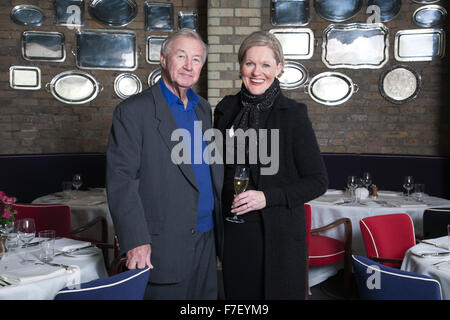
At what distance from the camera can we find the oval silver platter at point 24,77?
452 centimetres

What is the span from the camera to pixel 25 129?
461 centimetres

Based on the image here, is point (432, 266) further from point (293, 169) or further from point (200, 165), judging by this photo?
point (200, 165)

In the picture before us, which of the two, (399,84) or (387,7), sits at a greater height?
(387,7)

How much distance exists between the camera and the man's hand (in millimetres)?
1471

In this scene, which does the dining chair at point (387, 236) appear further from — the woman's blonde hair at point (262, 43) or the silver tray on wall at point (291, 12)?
the silver tray on wall at point (291, 12)

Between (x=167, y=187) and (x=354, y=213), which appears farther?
(x=354, y=213)

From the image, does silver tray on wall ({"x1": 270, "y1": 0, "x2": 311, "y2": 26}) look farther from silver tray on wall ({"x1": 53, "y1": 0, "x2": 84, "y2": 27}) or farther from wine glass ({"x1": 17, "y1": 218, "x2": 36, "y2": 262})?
wine glass ({"x1": 17, "y1": 218, "x2": 36, "y2": 262})

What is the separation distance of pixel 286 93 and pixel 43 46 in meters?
2.81

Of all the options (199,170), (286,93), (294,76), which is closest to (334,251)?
(199,170)

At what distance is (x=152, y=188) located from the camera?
153 cm

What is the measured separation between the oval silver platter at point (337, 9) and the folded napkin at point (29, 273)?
13.3ft

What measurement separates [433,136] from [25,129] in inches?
184

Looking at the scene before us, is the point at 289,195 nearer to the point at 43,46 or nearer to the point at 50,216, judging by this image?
the point at 50,216

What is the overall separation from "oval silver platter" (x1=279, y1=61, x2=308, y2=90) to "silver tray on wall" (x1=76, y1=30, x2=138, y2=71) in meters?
Answer: 1.75
